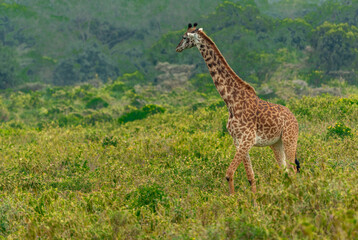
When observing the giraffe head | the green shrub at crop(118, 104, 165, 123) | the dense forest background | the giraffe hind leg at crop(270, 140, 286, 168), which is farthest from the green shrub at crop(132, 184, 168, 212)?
the dense forest background

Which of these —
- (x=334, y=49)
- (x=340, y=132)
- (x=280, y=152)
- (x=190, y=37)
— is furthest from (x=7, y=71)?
(x=280, y=152)

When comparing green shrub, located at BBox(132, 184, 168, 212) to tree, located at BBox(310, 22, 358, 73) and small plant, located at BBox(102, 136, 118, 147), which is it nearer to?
small plant, located at BBox(102, 136, 118, 147)

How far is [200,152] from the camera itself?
29.5 ft

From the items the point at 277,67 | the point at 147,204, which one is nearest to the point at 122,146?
the point at 147,204

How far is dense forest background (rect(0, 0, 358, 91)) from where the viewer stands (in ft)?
95.2

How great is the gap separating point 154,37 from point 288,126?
4356cm

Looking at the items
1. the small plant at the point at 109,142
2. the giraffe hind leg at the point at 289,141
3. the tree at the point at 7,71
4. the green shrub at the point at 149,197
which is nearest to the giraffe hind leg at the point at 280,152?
the giraffe hind leg at the point at 289,141

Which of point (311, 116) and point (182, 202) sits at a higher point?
point (182, 202)

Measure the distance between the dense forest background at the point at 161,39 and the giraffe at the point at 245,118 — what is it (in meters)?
16.2

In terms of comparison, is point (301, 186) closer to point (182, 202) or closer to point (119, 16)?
point (182, 202)

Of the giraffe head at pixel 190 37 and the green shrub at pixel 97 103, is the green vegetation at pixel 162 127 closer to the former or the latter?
the green shrub at pixel 97 103

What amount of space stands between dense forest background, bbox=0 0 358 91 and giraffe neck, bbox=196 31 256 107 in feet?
53.7

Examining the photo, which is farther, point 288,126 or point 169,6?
point 169,6

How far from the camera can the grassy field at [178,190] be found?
14.4ft
